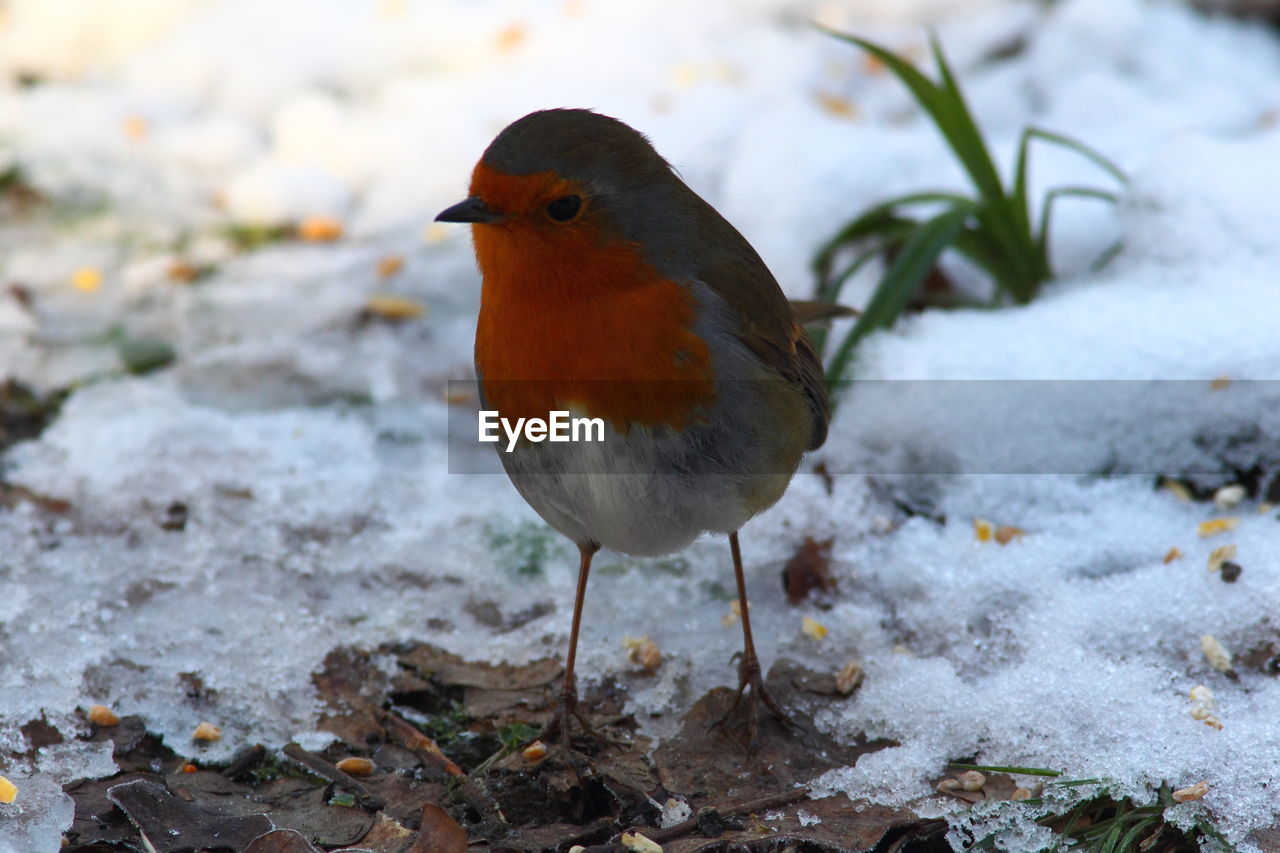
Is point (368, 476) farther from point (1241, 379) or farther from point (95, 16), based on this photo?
point (95, 16)

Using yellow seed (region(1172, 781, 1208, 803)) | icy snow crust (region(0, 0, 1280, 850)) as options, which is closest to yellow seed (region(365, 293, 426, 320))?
icy snow crust (region(0, 0, 1280, 850))

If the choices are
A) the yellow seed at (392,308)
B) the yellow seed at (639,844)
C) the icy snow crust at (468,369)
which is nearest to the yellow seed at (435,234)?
the icy snow crust at (468,369)

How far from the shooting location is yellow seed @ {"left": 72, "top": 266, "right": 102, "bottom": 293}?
185 inches

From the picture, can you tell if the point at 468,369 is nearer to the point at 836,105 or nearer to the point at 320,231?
the point at 320,231

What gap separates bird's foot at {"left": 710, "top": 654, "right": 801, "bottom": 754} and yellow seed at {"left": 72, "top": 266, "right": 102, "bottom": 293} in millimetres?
3009

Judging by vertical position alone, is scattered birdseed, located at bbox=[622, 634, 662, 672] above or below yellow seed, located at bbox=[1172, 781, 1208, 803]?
below

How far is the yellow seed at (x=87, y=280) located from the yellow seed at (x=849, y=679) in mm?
3158

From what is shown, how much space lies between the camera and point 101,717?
2.82 metres

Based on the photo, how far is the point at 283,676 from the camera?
10.1 ft

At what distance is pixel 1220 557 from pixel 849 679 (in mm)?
953

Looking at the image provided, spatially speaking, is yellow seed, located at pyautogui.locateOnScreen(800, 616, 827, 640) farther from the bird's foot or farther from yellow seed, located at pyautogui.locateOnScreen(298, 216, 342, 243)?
yellow seed, located at pyautogui.locateOnScreen(298, 216, 342, 243)

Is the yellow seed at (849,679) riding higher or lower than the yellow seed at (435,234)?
lower

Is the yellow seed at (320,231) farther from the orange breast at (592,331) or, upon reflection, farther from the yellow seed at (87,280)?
the orange breast at (592,331)

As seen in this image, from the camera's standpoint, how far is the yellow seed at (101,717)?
2814mm
